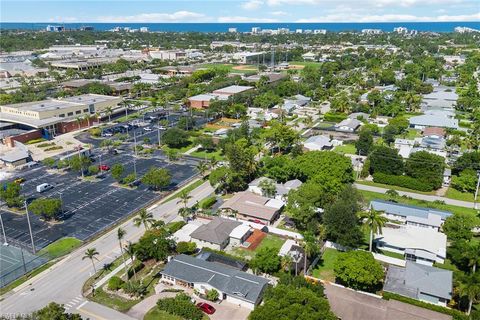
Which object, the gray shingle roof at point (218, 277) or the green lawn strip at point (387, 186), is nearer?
the gray shingle roof at point (218, 277)

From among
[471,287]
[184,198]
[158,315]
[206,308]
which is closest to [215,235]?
[184,198]

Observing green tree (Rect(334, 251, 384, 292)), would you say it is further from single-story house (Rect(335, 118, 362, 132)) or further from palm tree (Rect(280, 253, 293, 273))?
single-story house (Rect(335, 118, 362, 132))

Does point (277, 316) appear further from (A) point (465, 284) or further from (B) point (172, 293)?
(A) point (465, 284)

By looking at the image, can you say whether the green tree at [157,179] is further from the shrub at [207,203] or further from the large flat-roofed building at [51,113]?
the large flat-roofed building at [51,113]

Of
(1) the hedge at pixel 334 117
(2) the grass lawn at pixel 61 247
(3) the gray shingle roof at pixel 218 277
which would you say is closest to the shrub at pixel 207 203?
(3) the gray shingle roof at pixel 218 277

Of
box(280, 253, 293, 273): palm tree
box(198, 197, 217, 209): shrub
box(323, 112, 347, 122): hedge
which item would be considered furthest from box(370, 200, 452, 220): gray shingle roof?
box(323, 112, 347, 122): hedge

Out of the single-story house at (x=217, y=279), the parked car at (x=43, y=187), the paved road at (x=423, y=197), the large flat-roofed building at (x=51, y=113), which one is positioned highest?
the large flat-roofed building at (x=51, y=113)
